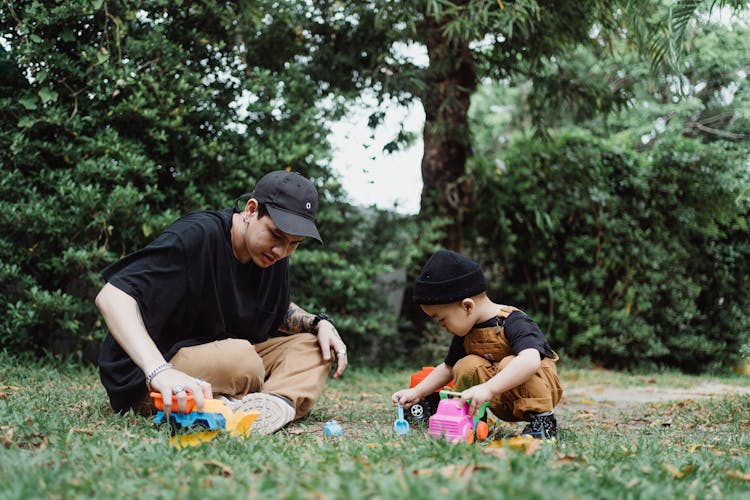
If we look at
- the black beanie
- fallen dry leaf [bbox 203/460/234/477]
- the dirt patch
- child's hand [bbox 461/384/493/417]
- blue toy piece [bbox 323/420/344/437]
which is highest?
the black beanie

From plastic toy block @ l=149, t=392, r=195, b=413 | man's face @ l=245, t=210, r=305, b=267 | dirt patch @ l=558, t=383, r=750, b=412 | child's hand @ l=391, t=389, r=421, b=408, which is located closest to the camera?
plastic toy block @ l=149, t=392, r=195, b=413

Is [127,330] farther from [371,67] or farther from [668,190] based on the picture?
[668,190]

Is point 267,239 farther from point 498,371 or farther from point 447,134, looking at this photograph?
point 447,134

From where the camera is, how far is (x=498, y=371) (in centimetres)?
312

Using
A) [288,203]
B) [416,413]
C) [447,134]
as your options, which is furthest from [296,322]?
[447,134]

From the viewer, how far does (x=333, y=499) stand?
1.65 m

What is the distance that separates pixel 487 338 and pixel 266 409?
102 cm

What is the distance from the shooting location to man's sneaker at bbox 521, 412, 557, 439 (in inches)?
118

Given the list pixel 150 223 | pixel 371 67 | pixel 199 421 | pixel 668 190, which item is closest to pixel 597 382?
pixel 668 190

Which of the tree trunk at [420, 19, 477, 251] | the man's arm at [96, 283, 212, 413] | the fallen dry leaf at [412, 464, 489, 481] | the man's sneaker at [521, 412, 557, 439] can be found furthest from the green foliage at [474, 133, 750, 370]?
the fallen dry leaf at [412, 464, 489, 481]

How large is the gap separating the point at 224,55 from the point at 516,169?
328 cm

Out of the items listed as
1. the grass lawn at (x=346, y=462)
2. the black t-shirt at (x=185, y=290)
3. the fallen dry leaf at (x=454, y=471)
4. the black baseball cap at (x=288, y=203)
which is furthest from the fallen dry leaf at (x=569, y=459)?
the black t-shirt at (x=185, y=290)

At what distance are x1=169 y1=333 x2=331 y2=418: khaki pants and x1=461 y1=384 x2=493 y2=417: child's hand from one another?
0.90 metres

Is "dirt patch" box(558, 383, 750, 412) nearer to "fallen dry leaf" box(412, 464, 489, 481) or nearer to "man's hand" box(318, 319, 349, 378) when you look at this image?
"man's hand" box(318, 319, 349, 378)
